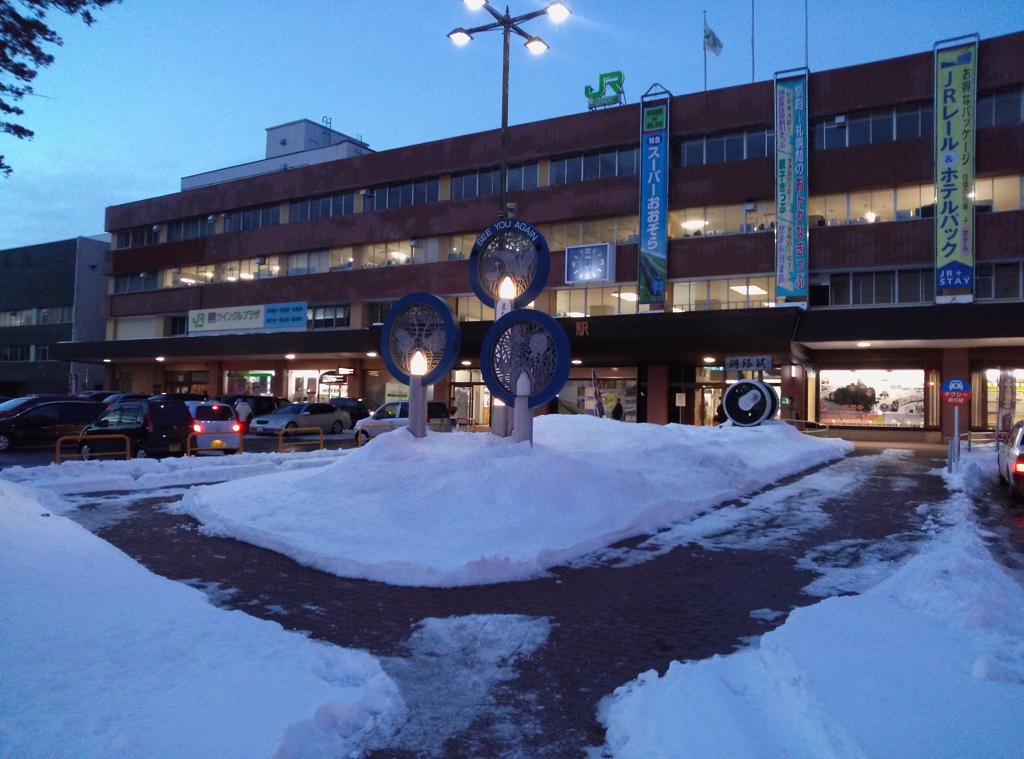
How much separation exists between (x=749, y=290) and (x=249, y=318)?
3021 cm

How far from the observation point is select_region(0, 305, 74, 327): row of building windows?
57531 millimetres

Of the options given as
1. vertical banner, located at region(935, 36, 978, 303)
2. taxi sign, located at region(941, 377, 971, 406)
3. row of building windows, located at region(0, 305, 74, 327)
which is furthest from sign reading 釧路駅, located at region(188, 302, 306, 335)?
taxi sign, located at region(941, 377, 971, 406)

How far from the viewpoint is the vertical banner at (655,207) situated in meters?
32.8

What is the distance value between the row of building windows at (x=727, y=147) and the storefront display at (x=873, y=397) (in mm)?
10328

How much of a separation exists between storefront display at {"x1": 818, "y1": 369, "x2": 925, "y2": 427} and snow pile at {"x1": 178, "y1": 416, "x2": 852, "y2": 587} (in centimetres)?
2076

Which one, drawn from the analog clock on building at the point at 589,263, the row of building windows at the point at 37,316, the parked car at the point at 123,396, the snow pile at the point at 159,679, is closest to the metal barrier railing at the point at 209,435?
the parked car at the point at 123,396

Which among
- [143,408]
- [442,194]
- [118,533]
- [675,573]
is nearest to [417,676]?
[675,573]

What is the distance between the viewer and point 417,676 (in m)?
4.95

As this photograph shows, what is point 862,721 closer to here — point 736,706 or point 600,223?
point 736,706

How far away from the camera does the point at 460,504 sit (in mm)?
9320

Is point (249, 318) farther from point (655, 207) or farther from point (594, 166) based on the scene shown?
point (655, 207)

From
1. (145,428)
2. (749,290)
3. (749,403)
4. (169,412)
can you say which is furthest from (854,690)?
(749,290)

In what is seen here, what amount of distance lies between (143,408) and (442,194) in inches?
997

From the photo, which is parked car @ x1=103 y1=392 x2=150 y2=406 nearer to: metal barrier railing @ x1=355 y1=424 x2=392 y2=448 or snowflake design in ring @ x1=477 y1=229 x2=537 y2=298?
metal barrier railing @ x1=355 y1=424 x2=392 y2=448
